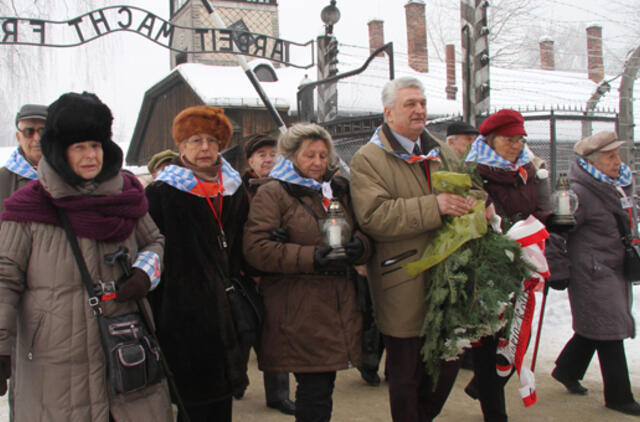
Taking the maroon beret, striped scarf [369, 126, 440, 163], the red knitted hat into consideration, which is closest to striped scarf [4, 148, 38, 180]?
the red knitted hat

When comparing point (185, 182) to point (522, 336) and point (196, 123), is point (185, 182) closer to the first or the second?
point (196, 123)

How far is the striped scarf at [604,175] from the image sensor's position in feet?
14.0

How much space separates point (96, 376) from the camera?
2.60 meters

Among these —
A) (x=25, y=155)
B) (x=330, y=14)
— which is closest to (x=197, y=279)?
(x=25, y=155)

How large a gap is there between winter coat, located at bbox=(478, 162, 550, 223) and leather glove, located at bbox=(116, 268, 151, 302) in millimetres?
2094

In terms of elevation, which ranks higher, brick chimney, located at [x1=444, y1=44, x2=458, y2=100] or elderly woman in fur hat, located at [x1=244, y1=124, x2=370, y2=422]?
brick chimney, located at [x1=444, y1=44, x2=458, y2=100]

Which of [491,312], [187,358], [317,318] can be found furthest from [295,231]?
[491,312]

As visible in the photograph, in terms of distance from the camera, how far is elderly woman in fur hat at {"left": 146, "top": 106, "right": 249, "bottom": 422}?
10.1 ft

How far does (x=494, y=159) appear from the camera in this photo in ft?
12.2

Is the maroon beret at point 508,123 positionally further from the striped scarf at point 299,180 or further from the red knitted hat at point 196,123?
the red knitted hat at point 196,123

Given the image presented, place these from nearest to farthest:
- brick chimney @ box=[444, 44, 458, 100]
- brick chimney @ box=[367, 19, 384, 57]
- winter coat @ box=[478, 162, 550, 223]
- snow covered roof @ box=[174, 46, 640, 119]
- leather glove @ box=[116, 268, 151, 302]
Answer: leather glove @ box=[116, 268, 151, 302] < winter coat @ box=[478, 162, 550, 223] < snow covered roof @ box=[174, 46, 640, 119] < brick chimney @ box=[444, 44, 458, 100] < brick chimney @ box=[367, 19, 384, 57]

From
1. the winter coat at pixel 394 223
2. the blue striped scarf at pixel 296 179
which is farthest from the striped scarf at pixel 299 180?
the winter coat at pixel 394 223

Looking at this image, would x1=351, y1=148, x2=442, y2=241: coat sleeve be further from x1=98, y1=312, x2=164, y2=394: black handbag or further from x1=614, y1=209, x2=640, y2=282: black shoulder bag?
x1=614, y1=209, x2=640, y2=282: black shoulder bag

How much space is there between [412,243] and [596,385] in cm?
258
